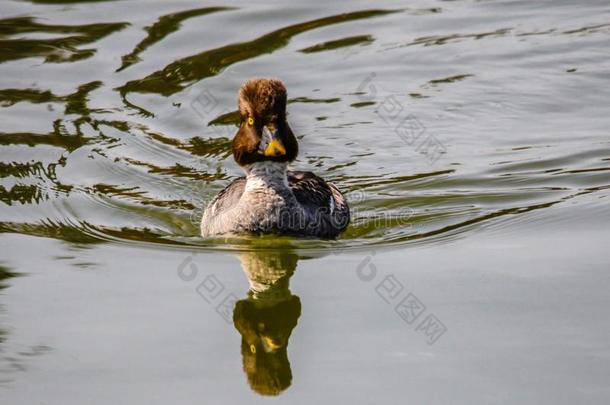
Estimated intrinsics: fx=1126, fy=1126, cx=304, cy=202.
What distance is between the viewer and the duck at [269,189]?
1022 centimetres

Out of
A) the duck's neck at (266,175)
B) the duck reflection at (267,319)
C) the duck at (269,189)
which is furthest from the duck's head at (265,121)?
the duck reflection at (267,319)

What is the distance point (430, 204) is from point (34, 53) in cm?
734

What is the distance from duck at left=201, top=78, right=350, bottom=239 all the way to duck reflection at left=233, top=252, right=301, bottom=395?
1.21 ft

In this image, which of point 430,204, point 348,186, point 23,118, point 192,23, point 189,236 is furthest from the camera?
point 192,23

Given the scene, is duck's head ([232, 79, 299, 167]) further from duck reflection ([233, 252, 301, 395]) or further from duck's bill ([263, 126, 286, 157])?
duck reflection ([233, 252, 301, 395])

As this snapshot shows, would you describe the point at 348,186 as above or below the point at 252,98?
below

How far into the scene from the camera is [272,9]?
1828 cm

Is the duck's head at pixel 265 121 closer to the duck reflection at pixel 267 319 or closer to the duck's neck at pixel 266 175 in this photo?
the duck's neck at pixel 266 175

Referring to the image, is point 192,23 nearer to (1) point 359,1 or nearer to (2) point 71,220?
(1) point 359,1

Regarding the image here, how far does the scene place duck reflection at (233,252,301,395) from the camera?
27.4 feet

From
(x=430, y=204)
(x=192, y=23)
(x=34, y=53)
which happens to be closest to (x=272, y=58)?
(x=192, y=23)

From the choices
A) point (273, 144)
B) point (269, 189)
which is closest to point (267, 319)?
point (273, 144)

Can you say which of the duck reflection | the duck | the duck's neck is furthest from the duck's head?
the duck reflection

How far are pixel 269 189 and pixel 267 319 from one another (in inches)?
71.3
